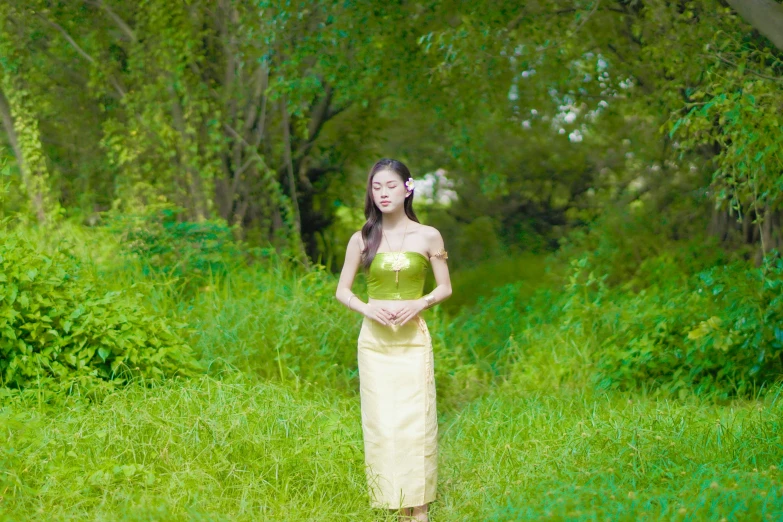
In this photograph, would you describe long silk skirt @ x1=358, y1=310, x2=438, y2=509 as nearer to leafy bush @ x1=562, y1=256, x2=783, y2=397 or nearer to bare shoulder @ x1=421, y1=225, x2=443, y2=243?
bare shoulder @ x1=421, y1=225, x2=443, y2=243

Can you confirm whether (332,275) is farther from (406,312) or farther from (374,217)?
(406,312)

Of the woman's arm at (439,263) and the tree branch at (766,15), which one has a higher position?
the tree branch at (766,15)

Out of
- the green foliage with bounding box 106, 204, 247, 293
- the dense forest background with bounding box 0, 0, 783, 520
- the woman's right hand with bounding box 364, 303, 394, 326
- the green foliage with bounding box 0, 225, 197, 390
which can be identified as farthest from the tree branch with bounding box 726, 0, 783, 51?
the green foliage with bounding box 106, 204, 247, 293

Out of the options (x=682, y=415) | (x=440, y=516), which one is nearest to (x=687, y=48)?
(x=682, y=415)

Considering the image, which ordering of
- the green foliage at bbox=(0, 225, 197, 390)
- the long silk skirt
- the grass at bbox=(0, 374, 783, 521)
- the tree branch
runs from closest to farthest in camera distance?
the grass at bbox=(0, 374, 783, 521) → the long silk skirt → the tree branch → the green foliage at bbox=(0, 225, 197, 390)

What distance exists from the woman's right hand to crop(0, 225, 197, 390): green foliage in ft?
6.79

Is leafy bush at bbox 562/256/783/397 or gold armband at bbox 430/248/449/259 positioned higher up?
gold armband at bbox 430/248/449/259

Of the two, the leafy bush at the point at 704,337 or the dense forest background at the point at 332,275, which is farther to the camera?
the leafy bush at the point at 704,337

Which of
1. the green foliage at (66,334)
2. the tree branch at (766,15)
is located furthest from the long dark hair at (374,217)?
the tree branch at (766,15)

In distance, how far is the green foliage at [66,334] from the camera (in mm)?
5902

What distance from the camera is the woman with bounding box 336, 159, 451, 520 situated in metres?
4.66

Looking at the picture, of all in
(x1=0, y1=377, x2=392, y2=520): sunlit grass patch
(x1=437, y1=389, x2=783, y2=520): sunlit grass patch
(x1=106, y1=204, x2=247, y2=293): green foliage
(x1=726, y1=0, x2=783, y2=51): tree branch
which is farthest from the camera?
(x1=106, y1=204, x2=247, y2=293): green foliage

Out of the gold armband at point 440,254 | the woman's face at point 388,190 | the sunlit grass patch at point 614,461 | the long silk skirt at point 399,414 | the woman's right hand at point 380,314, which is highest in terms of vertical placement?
the woman's face at point 388,190

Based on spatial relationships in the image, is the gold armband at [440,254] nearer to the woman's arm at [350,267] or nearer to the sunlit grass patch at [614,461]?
the woman's arm at [350,267]
